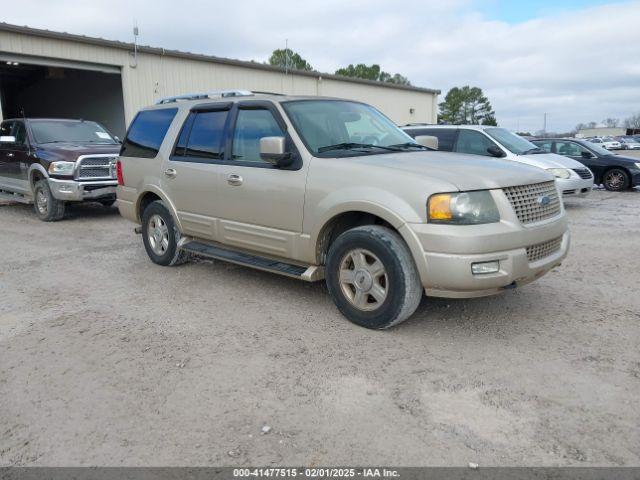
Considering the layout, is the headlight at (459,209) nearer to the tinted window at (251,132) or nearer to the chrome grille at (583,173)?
the tinted window at (251,132)

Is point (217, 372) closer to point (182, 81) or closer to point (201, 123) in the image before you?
point (201, 123)

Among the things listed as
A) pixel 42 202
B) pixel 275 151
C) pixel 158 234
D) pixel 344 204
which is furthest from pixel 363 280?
pixel 42 202

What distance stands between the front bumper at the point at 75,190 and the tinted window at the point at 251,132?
5.66m

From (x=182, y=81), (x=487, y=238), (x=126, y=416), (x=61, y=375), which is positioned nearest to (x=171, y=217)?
(x=61, y=375)

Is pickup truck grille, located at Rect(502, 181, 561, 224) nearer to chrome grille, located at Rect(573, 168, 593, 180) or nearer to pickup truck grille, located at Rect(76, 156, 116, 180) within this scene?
chrome grille, located at Rect(573, 168, 593, 180)

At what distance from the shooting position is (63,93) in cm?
2333

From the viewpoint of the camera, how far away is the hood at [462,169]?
12.8 feet

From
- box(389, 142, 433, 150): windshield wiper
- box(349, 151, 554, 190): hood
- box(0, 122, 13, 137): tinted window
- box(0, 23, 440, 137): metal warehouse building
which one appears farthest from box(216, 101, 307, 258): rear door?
box(0, 23, 440, 137): metal warehouse building

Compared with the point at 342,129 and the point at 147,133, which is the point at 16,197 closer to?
the point at 147,133

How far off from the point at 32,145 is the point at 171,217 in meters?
5.98

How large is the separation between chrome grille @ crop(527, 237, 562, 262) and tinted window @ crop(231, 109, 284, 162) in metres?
2.38

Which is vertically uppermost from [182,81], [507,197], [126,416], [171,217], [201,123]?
[182,81]

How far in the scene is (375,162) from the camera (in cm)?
432

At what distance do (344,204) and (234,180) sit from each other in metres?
1.37
